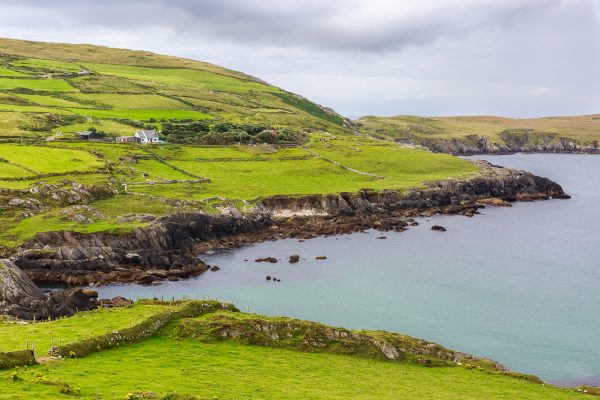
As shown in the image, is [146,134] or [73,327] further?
[146,134]

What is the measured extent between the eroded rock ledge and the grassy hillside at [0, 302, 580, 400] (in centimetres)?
4024

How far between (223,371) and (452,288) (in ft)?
197

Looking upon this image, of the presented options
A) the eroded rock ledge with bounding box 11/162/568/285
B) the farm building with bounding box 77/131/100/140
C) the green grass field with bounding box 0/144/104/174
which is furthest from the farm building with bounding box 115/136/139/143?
the eroded rock ledge with bounding box 11/162/568/285

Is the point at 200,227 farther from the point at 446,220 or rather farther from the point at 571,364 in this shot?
the point at 571,364

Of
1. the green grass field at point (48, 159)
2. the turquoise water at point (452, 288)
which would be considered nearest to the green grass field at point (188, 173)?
the green grass field at point (48, 159)

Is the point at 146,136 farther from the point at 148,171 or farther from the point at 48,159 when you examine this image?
the point at 48,159

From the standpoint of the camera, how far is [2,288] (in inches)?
2876

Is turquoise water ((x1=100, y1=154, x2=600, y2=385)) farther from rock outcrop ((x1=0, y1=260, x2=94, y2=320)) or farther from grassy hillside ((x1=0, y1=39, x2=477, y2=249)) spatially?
grassy hillside ((x1=0, y1=39, x2=477, y2=249))

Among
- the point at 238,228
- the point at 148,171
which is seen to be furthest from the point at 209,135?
the point at 238,228

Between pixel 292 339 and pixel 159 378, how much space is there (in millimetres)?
16708

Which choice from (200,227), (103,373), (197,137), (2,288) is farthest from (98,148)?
(103,373)

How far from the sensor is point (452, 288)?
313ft

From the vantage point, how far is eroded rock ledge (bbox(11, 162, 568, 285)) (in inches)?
3693

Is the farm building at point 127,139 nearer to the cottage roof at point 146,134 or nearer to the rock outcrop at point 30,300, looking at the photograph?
the cottage roof at point 146,134
